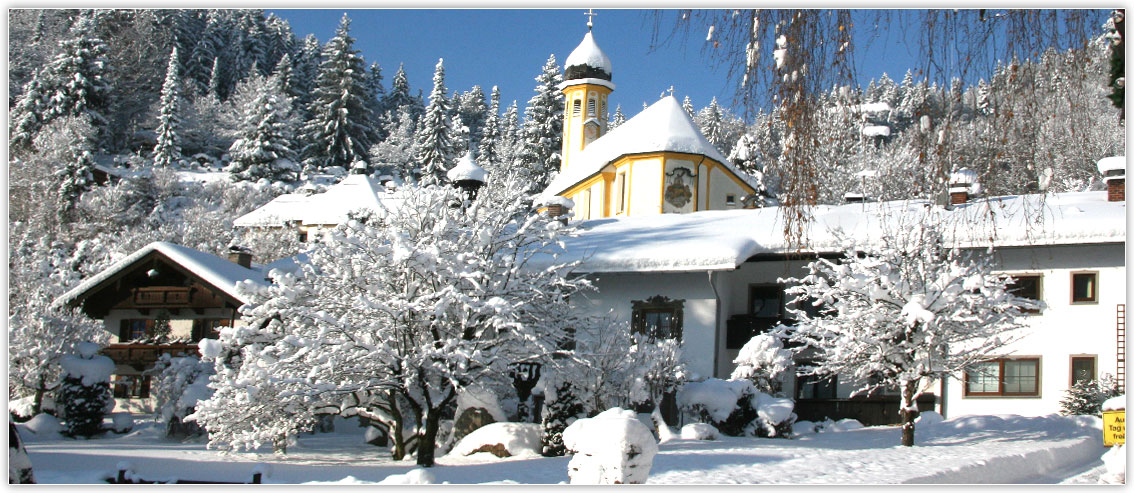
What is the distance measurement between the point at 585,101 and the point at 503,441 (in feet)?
111

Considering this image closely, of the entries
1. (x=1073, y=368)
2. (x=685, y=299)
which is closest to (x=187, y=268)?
(x=685, y=299)

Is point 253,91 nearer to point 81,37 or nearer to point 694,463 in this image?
point 81,37

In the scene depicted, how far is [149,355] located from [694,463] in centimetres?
1626

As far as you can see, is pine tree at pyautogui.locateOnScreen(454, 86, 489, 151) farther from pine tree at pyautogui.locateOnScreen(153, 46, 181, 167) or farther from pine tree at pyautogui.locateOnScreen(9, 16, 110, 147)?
pine tree at pyautogui.locateOnScreen(9, 16, 110, 147)

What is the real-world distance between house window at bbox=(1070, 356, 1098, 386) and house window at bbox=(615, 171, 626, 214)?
700 inches

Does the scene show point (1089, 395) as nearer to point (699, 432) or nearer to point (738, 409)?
point (738, 409)

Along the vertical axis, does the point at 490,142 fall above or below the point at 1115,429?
above

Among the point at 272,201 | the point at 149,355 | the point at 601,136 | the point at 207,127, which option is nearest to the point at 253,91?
the point at 207,127

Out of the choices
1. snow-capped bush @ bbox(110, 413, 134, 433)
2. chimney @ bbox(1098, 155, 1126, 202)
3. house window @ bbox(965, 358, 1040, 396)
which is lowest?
snow-capped bush @ bbox(110, 413, 134, 433)

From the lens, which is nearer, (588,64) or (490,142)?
(588,64)

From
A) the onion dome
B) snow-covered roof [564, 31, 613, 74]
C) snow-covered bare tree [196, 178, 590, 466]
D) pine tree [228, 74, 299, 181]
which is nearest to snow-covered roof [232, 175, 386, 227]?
pine tree [228, 74, 299, 181]

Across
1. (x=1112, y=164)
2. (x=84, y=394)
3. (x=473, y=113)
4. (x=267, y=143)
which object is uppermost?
(x=473, y=113)

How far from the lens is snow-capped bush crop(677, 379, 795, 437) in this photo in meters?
18.1

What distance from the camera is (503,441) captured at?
1585 centimetres
